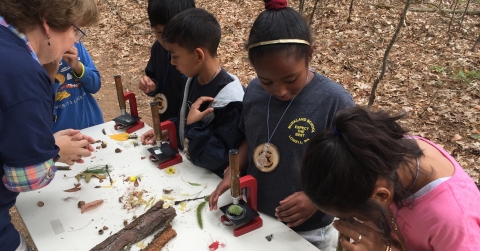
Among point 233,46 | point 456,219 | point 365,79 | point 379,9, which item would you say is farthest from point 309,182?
point 379,9

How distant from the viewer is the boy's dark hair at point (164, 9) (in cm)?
234

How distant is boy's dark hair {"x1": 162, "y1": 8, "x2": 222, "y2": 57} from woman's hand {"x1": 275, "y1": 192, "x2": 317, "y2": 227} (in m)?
0.97

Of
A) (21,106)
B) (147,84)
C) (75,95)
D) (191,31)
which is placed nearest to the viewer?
(21,106)

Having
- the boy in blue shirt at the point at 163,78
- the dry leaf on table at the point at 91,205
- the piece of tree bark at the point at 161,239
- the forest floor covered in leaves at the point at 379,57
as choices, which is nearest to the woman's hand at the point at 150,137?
the boy in blue shirt at the point at 163,78

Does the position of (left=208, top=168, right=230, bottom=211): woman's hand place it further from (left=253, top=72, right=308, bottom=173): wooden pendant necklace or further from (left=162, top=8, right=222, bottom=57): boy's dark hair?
(left=162, top=8, right=222, bottom=57): boy's dark hair

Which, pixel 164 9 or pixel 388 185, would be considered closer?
pixel 388 185

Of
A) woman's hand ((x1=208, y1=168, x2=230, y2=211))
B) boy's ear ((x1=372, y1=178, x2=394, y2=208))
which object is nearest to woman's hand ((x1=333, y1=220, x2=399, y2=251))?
boy's ear ((x1=372, y1=178, x2=394, y2=208))

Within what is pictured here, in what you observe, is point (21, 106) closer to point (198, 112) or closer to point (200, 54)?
point (198, 112)

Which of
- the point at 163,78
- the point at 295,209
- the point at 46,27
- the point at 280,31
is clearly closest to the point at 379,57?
the point at 163,78

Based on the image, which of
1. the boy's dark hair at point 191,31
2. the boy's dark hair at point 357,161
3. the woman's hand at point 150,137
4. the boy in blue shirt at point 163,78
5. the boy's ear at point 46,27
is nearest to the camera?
the boy's dark hair at point 357,161

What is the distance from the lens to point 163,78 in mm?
2562

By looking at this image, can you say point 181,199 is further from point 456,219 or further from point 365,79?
point 365,79

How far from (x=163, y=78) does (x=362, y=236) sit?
5.62 ft

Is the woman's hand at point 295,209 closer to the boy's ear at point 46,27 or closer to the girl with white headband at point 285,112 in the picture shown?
the girl with white headband at point 285,112
